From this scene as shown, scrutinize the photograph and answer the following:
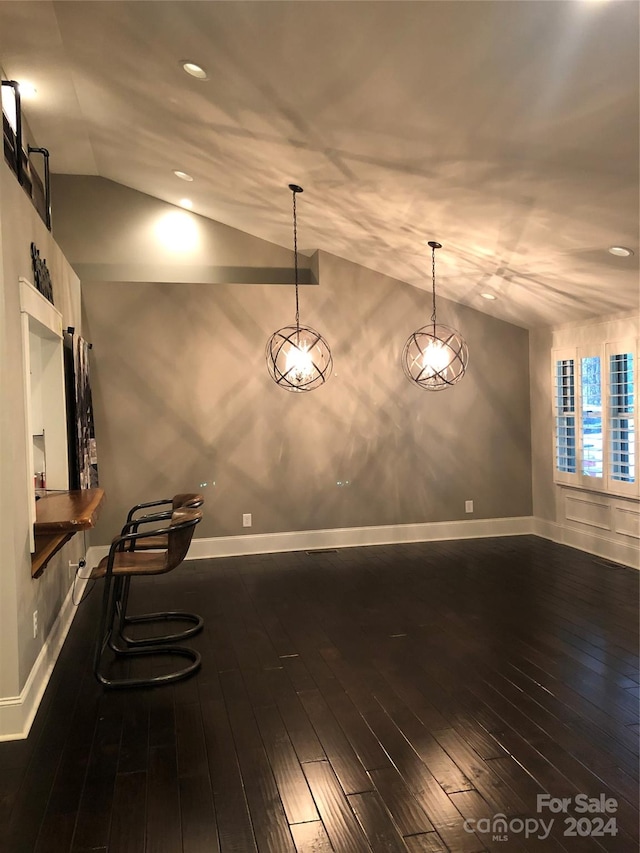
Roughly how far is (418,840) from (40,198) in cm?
451

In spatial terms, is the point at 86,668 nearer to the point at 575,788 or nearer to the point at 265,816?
the point at 265,816

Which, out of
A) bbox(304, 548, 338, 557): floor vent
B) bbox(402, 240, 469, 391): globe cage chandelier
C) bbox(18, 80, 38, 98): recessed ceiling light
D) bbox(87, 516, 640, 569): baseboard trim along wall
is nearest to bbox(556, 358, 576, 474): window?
bbox(87, 516, 640, 569): baseboard trim along wall

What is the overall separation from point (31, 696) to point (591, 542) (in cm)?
468

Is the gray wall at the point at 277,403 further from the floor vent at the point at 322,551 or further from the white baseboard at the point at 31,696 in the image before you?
the white baseboard at the point at 31,696

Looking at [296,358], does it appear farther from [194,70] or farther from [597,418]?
[597,418]

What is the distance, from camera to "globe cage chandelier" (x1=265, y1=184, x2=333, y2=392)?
5.30 m

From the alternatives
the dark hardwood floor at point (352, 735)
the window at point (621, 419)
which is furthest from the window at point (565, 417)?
the dark hardwood floor at point (352, 735)

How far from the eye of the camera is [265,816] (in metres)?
2.21

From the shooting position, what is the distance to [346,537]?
20.7 feet

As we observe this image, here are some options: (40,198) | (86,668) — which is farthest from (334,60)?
(86,668)

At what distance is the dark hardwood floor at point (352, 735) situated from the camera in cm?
214

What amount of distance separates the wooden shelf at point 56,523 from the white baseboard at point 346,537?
211 centimetres

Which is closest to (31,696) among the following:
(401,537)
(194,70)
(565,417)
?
(194,70)

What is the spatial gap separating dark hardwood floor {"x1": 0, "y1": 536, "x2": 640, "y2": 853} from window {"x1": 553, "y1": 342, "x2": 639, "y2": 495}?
3.90ft
